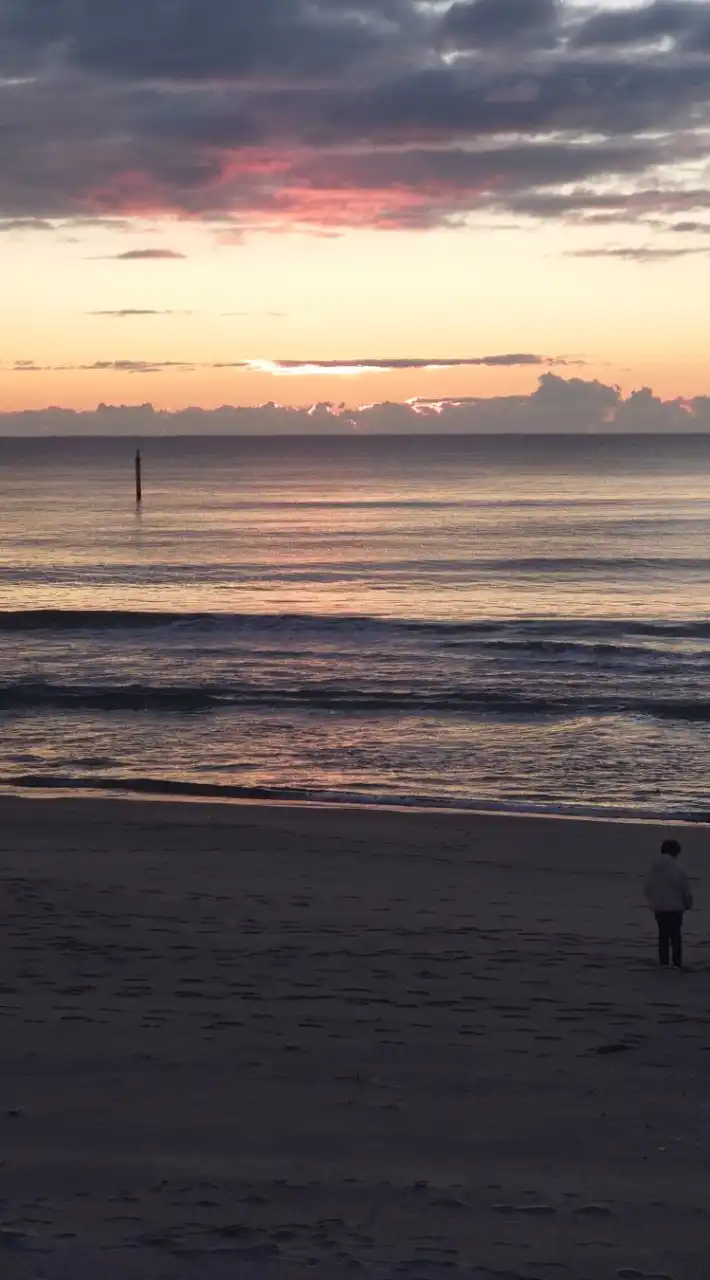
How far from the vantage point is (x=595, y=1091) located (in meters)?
8.57

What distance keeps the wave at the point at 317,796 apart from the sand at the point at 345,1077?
4.10 metres

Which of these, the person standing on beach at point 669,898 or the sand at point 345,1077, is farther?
the person standing on beach at point 669,898

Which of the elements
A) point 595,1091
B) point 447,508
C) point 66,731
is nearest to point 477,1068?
point 595,1091

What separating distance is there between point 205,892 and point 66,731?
40.5 feet

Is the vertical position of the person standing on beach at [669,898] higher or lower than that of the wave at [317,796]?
higher

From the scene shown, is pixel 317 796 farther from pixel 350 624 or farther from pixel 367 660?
pixel 350 624

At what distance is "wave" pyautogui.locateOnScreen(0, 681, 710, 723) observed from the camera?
1091 inches

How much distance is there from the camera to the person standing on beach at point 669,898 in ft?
37.1

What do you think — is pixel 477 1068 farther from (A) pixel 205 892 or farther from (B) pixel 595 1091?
(A) pixel 205 892

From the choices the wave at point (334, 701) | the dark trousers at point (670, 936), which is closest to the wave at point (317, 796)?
the wave at point (334, 701)

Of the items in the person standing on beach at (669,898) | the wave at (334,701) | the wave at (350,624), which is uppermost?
the wave at (350,624)

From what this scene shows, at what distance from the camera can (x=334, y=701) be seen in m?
29.0

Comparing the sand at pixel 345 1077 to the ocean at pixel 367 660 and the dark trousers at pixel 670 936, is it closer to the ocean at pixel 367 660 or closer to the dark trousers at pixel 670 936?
the dark trousers at pixel 670 936

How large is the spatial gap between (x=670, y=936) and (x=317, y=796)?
9.80m
